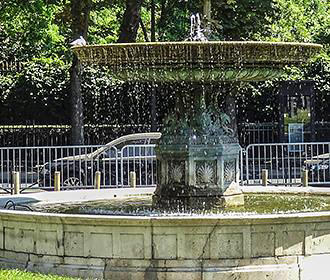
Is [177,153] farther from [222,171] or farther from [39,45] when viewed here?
[39,45]

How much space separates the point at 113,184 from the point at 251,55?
9.74 m

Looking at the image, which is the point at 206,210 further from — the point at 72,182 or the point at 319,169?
the point at 319,169

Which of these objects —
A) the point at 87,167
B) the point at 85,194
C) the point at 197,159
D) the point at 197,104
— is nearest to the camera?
the point at 197,159

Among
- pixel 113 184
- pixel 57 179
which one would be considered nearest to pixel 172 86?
pixel 57 179

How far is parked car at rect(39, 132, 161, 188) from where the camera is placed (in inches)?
770

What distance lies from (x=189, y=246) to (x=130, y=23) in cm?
1903

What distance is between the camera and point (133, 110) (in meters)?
33.4

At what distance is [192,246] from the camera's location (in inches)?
344

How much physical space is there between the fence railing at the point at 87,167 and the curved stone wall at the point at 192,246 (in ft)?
32.3

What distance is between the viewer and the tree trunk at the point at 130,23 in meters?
26.9

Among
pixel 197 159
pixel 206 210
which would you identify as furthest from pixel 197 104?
pixel 206 210

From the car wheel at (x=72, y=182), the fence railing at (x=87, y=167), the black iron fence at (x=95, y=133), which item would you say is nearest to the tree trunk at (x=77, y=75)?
the black iron fence at (x=95, y=133)

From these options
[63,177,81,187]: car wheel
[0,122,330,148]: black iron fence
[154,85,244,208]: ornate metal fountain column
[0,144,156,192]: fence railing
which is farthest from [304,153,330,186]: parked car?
[0,122,330,148]: black iron fence

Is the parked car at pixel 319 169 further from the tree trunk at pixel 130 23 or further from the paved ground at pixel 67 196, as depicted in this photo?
the tree trunk at pixel 130 23
